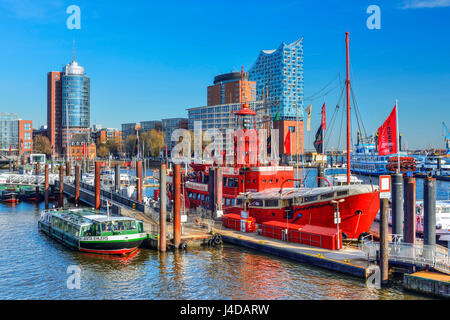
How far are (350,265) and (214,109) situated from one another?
160040 millimetres

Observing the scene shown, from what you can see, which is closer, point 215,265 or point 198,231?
point 215,265

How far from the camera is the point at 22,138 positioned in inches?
7539

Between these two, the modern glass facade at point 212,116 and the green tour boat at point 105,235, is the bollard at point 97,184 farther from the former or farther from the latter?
the modern glass facade at point 212,116

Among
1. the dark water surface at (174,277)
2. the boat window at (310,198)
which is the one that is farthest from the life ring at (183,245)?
the boat window at (310,198)

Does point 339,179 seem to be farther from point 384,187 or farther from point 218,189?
point 384,187

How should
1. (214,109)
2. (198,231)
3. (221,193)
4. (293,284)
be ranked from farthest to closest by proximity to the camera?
(214,109) < (221,193) < (198,231) < (293,284)

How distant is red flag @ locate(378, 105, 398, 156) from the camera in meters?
27.8

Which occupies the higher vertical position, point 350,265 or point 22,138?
point 22,138

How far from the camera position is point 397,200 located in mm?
25391

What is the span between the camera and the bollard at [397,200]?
24.9 meters
